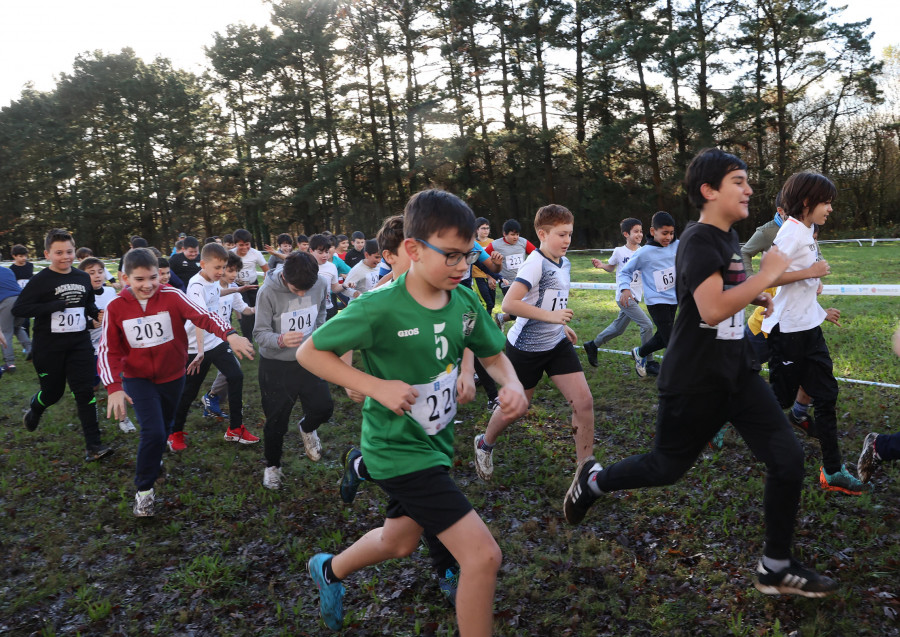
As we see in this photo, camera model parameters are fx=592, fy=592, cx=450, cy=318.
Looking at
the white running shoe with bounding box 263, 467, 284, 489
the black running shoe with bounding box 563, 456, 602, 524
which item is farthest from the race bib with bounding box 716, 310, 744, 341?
the white running shoe with bounding box 263, 467, 284, 489

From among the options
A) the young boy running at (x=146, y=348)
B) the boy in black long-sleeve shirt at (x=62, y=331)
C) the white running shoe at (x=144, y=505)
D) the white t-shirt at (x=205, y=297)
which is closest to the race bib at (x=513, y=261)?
the white t-shirt at (x=205, y=297)

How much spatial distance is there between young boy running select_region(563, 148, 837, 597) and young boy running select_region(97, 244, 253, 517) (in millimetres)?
3107

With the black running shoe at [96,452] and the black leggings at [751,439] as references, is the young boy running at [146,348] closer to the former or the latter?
the black running shoe at [96,452]

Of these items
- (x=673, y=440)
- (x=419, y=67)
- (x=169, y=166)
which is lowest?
(x=673, y=440)

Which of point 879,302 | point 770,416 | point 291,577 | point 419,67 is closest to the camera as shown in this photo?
point 770,416

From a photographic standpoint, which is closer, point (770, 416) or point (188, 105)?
point (770, 416)

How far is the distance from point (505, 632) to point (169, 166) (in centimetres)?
4753

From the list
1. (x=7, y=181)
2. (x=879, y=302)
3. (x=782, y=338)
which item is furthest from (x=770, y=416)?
(x=7, y=181)

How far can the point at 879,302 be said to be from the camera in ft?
41.4

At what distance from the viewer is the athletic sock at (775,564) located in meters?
3.00

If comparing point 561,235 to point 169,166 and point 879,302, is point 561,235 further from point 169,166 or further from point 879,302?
point 169,166

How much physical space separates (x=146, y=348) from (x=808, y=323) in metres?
5.09

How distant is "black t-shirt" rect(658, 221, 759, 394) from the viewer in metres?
2.91

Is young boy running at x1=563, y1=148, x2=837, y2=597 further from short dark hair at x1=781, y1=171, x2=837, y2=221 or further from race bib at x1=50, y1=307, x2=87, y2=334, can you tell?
race bib at x1=50, y1=307, x2=87, y2=334
